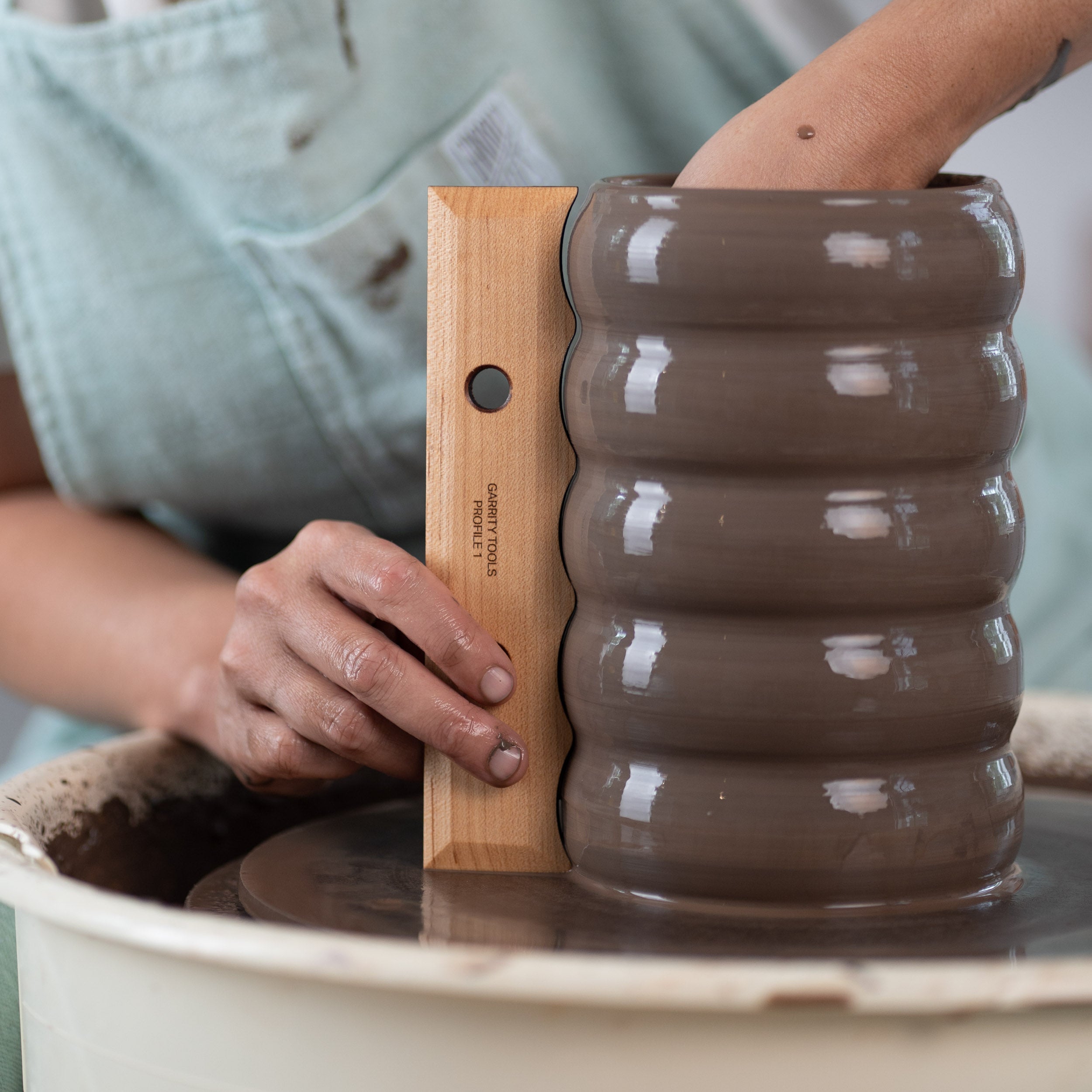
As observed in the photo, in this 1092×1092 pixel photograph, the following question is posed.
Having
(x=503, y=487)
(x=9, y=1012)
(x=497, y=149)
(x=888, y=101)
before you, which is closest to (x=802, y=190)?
(x=888, y=101)

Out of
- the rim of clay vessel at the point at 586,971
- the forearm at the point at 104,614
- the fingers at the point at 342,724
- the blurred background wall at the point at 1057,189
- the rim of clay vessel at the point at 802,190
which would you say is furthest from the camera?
the blurred background wall at the point at 1057,189

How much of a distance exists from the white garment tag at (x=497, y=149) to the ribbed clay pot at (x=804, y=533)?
1.32 feet

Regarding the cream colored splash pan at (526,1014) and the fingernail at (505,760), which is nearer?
the cream colored splash pan at (526,1014)

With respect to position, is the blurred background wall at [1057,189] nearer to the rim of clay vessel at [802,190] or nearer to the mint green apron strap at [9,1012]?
the rim of clay vessel at [802,190]

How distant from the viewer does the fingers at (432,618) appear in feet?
1.90

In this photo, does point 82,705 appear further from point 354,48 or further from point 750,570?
point 750,570

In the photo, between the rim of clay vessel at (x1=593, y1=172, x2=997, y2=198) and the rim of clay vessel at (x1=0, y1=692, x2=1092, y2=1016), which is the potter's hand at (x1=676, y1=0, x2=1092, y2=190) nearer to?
the rim of clay vessel at (x1=593, y1=172, x2=997, y2=198)

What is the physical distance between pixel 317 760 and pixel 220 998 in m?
0.23

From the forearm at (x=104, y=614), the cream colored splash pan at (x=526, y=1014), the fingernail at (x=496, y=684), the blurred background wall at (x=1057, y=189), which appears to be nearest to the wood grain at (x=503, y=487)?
the fingernail at (x=496, y=684)

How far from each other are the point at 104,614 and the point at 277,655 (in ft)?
1.10

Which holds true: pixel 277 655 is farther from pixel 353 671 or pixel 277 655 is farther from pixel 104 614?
pixel 104 614

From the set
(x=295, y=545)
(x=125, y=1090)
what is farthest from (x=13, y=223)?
(x=125, y=1090)

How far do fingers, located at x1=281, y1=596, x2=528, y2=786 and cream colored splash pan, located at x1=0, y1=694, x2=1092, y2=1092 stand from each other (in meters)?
0.16

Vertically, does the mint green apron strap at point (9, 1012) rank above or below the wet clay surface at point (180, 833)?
below
